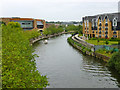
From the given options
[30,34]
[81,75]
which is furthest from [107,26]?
[81,75]

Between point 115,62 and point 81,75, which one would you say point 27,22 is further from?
point 115,62

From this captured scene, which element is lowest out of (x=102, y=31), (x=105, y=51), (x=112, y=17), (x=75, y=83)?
(x=75, y=83)

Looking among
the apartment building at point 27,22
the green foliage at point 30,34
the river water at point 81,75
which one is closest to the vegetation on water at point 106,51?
the river water at point 81,75

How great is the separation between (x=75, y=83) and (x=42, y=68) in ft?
37.6

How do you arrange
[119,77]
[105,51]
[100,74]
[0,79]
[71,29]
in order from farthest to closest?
[71,29] < [105,51] < [100,74] < [119,77] < [0,79]

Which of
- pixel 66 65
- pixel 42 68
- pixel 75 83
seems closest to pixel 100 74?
pixel 75 83

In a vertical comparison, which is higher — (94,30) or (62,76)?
(94,30)

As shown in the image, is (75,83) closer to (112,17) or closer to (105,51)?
(105,51)

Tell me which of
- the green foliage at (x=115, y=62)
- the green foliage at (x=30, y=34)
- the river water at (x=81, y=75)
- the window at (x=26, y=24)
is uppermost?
the window at (x=26, y=24)

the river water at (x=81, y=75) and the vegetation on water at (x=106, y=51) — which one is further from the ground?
the vegetation on water at (x=106, y=51)

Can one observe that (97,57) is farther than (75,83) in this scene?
Yes

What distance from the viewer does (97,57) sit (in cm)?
4609

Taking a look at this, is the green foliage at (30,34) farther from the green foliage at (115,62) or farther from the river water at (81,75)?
the green foliage at (115,62)

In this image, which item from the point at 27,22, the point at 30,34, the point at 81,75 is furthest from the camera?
the point at 27,22
